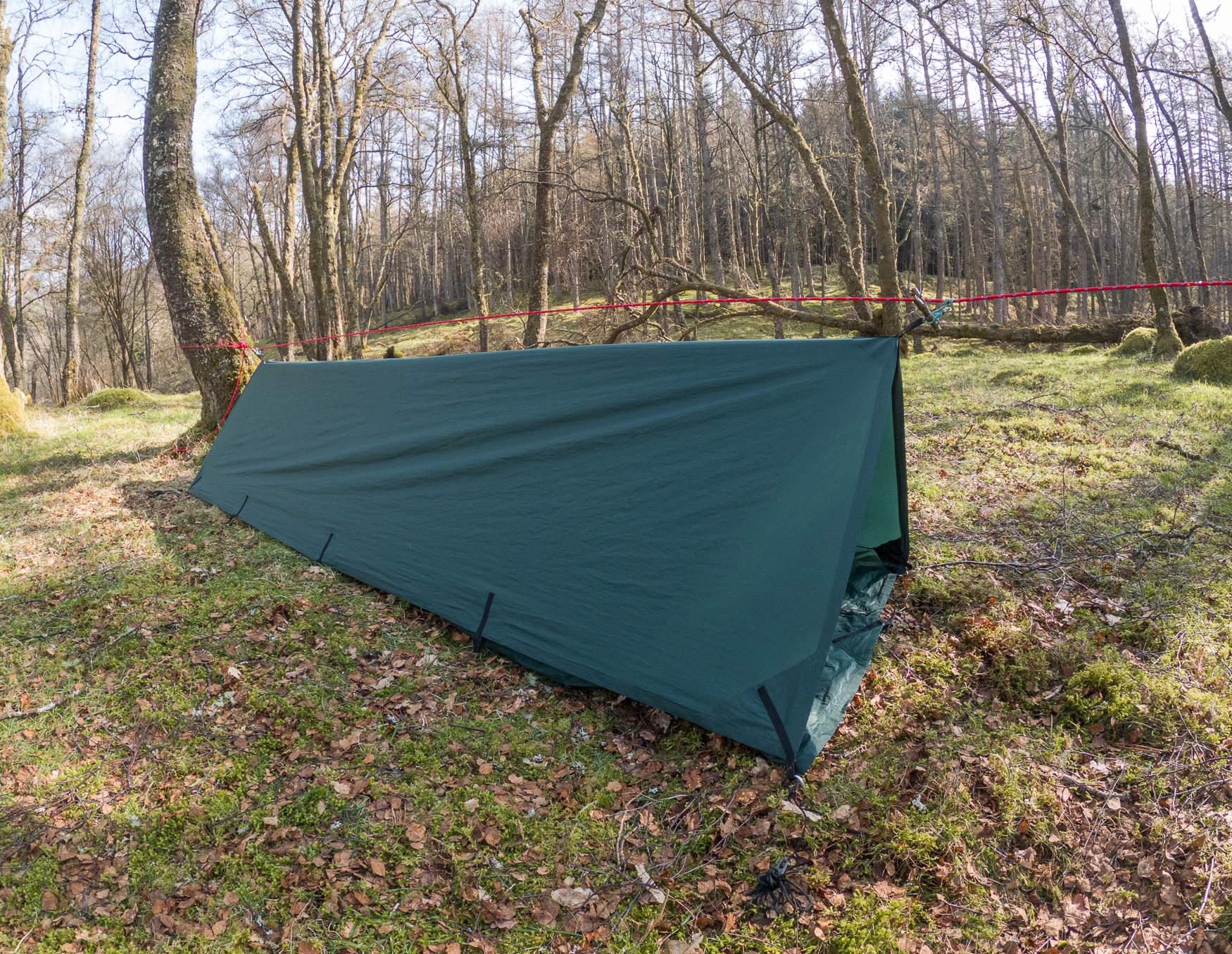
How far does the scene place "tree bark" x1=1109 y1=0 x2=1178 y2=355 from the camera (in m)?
7.88

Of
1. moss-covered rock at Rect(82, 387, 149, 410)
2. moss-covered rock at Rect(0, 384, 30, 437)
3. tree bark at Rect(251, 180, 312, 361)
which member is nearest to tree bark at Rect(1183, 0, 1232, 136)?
tree bark at Rect(251, 180, 312, 361)

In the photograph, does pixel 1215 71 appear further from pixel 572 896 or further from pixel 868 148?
pixel 572 896

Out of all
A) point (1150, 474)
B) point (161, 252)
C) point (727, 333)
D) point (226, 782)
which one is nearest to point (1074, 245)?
point (727, 333)

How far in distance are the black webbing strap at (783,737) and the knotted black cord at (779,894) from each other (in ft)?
1.20

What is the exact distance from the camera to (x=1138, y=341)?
28.1 feet

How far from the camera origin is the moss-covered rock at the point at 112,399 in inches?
425

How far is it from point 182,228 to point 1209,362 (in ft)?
31.7

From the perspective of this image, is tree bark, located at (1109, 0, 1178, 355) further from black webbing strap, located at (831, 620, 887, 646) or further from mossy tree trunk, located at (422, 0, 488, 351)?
mossy tree trunk, located at (422, 0, 488, 351)

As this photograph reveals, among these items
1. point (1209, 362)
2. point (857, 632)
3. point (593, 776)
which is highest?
point (1209, 362)

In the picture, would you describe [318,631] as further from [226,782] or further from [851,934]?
[851,934]

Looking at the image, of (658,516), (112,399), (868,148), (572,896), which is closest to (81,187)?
(112,399)

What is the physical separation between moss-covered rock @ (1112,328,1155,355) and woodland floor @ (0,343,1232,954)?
17.9 ft

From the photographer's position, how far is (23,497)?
5.30 m

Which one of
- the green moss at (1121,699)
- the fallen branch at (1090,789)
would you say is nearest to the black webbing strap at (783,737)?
the fallen branch at (1090,789)
